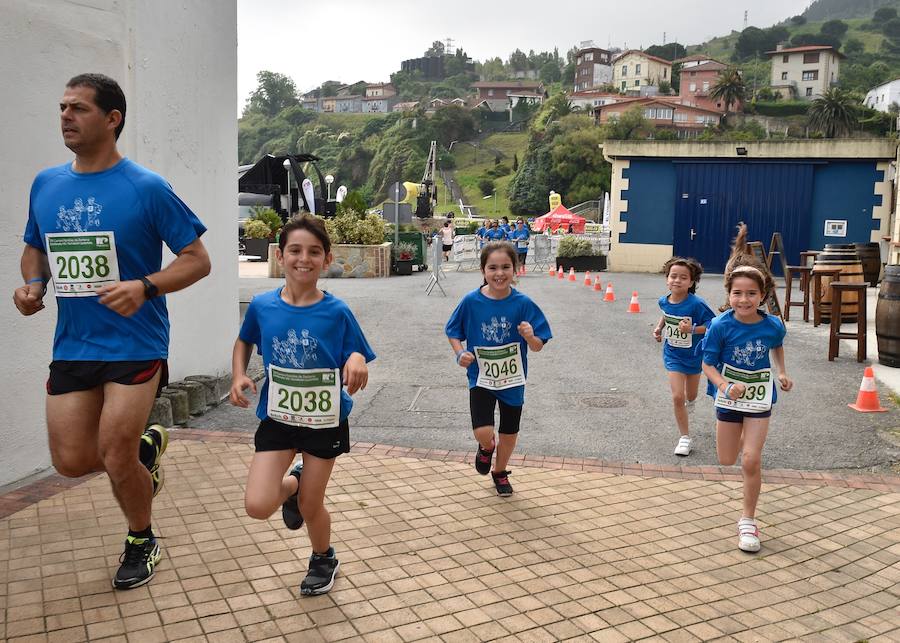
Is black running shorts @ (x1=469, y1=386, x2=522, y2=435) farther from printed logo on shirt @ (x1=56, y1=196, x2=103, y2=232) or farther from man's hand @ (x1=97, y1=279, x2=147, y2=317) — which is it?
printed logo on shirt @ (x1=56, y1=196, x2=103, y2=232)

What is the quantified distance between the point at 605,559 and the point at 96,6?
5165 mm

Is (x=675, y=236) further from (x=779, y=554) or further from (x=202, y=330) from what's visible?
(x=779, y=554)

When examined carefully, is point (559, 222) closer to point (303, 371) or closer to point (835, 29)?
point (303, 371)

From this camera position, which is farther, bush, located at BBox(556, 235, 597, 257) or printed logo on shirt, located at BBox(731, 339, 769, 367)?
bush, located at BBox(556, 235, 597, 257)

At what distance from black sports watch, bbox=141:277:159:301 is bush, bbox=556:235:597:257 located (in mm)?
23752

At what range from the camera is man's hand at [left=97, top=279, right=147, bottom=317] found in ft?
11.7

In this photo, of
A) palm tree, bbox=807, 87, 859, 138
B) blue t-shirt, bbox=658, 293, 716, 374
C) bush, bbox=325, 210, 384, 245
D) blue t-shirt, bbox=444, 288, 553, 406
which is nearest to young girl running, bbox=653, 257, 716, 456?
blue t-shirt, bbox=658, 293, 716, 374

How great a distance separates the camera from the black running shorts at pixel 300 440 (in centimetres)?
387

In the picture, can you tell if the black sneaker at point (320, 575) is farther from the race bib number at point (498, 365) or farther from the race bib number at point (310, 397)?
the race bib number at point (498, 365)

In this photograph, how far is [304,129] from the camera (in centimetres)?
18188

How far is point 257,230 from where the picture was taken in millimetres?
29906

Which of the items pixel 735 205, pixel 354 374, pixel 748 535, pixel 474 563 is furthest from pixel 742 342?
pixel 735 205

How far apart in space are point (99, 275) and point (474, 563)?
236 cm

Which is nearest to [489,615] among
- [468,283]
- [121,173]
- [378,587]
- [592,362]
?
[378,587]
